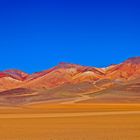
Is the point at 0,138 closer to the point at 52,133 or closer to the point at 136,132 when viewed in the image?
the point at 52,133

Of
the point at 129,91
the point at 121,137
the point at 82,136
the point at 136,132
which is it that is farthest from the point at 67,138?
the point at 129,91

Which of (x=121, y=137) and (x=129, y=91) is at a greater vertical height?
(x=129, y=91)

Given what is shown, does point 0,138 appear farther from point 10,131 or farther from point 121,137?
point 121,137

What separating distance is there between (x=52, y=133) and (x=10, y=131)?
3185 millimetres

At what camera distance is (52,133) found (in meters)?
27.5

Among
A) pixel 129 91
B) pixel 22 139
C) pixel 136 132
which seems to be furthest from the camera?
pixel 129 91

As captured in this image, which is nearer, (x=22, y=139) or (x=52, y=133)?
(x=22, y=139)

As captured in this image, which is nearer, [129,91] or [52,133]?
[52,133]

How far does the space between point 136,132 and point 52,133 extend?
17.3 feet

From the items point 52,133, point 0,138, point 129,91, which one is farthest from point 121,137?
point 129,91

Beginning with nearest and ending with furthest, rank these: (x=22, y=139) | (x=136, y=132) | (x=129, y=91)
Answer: (x=22, y=139) → (x=136, y=132) → (x=129, y=91)

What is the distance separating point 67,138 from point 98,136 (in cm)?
204

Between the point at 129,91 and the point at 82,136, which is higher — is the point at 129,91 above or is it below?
above

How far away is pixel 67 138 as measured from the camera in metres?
24.2
